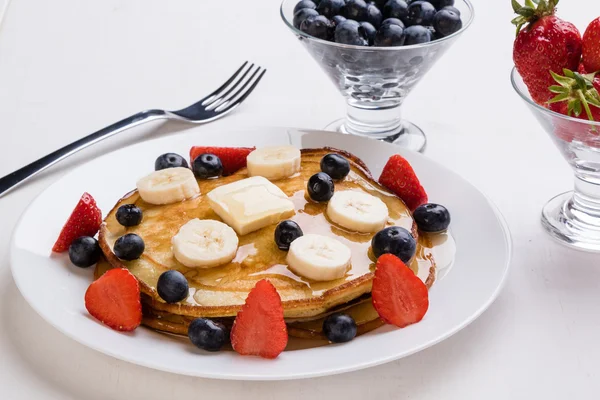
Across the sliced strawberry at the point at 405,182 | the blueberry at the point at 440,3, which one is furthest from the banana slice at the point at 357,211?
the blueberry at the point at 440,3

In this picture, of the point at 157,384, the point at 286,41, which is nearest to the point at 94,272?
the point at 157,384

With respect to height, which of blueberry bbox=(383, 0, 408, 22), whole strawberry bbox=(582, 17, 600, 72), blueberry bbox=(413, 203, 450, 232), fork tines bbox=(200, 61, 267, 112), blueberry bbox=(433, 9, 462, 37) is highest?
whole strawberry bbox=(582, 17, 600, 72)

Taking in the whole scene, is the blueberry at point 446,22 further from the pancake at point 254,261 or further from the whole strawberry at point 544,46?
the pancake at point 254,261

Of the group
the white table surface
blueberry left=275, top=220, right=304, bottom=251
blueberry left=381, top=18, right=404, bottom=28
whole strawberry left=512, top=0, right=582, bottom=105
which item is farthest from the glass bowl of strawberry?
blueberry left=275, top=220, right=304, bottom=251

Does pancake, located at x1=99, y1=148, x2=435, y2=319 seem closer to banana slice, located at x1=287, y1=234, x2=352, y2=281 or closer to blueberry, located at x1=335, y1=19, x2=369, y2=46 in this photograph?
banana slice, located at x1=287, y1=234, x2=352, y2=281

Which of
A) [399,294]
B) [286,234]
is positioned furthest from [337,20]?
[399,294]

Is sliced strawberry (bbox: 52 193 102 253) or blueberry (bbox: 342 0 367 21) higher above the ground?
blueberry (bbox: 342 0 367 21)
